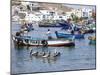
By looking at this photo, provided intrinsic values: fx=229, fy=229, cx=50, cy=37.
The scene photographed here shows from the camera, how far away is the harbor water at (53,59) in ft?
8.59

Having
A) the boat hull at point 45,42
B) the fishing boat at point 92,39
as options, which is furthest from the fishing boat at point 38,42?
the fishing boat at point 92,39

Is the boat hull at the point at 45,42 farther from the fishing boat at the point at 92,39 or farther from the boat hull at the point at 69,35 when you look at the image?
the fishing boat at the point at 92,39

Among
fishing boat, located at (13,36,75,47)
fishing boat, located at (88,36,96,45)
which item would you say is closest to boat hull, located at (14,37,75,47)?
fishing boat, located at (13,36,75,47)

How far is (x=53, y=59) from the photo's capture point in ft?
9.15

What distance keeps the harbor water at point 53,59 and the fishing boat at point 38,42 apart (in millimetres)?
46

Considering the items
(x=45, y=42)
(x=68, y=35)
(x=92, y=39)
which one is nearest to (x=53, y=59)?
(x=45, y=42)

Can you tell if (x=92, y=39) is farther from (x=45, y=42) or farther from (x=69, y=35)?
(x=45, y=42)

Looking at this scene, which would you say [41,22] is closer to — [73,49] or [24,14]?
[24,14]

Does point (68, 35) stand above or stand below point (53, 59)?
above

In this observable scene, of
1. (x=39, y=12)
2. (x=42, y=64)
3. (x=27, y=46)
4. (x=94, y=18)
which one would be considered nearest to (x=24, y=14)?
(x=39, y=12)

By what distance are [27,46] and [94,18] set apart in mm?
973

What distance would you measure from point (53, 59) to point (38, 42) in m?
0.28

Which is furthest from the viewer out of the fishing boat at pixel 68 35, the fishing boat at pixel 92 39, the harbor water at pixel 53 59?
the fishing boat at pixel 92 39

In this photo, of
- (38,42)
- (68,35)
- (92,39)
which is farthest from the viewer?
(92,39)
